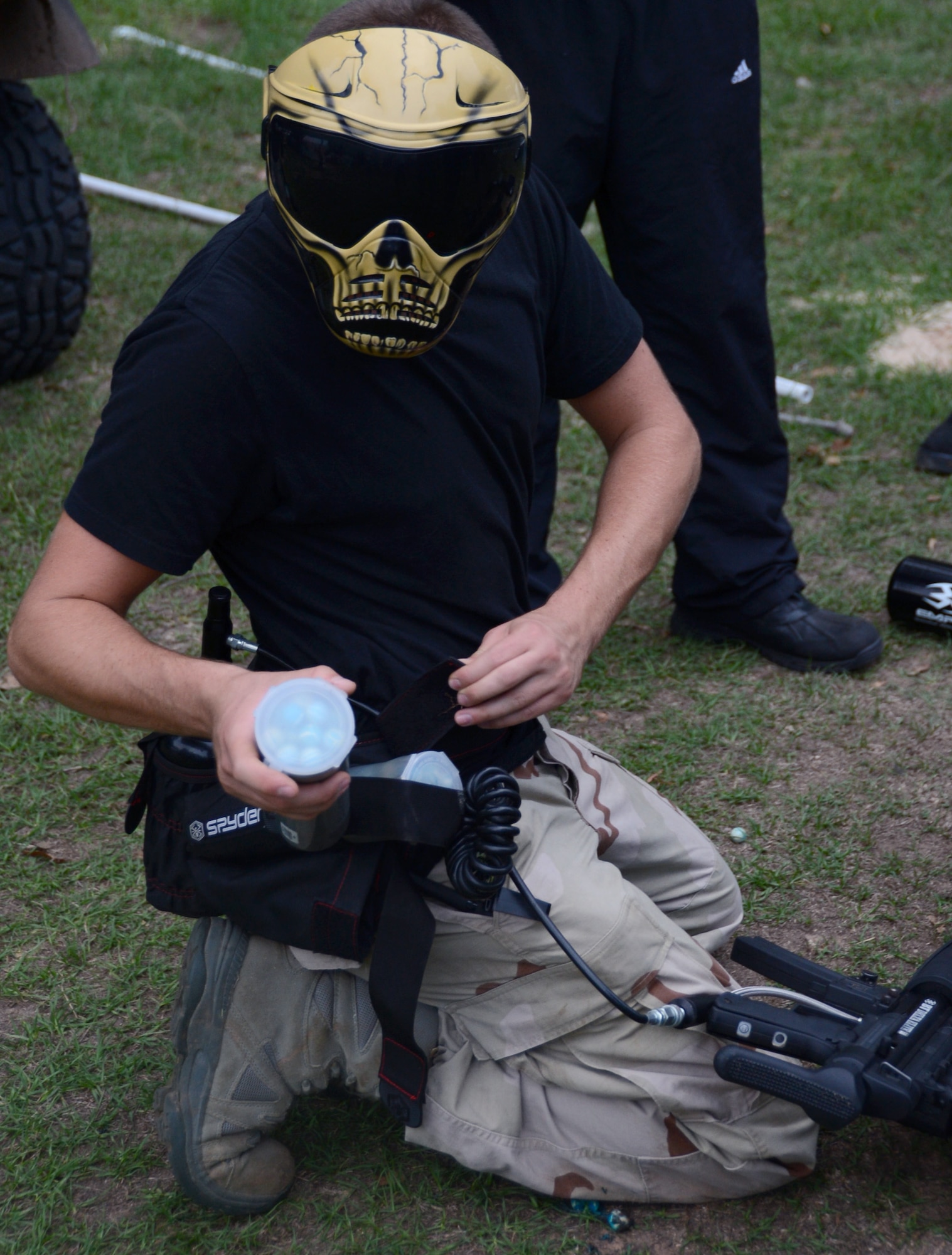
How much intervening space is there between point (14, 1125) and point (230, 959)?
563 mm

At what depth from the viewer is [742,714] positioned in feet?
11.1

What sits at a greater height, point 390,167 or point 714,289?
point 390,167

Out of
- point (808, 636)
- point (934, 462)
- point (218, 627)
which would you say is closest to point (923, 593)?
point (808, 636)

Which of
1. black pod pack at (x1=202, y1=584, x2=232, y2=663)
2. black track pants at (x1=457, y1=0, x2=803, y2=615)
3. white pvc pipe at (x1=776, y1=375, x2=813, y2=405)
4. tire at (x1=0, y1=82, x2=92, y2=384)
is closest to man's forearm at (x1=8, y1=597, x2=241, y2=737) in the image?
black pod pack at (x1=202, y1=584, x2=232, y2=663)

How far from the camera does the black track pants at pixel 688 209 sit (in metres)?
→ 3.10

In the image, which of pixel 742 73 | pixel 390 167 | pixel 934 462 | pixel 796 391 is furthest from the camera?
pixel 796 391

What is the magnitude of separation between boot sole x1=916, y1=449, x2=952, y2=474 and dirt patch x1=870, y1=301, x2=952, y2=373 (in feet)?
2.39

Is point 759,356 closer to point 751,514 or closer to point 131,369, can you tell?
point 751,514

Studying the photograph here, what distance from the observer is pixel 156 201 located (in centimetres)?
614

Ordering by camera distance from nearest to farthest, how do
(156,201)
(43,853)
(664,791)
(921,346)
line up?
(43,853) < (664,791) < (921,346) < (156,201)

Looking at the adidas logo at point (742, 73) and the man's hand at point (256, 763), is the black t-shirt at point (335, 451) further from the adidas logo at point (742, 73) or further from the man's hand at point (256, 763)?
the adidas logo at point (742, 73)

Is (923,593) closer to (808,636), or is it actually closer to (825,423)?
(808,636)

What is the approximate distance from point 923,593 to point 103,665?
2.44 meters

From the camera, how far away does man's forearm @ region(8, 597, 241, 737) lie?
179cm
